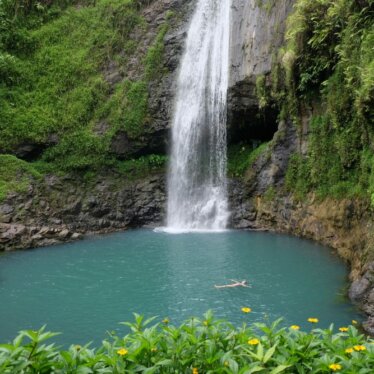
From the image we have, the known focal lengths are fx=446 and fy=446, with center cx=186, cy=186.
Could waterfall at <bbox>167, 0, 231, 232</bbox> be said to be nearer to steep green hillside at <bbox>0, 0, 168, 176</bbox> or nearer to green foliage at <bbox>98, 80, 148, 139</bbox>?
green foliage at <bbox>98, 80, 148, 139</bbox>

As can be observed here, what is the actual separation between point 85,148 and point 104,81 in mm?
3412

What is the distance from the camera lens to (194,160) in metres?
19.3

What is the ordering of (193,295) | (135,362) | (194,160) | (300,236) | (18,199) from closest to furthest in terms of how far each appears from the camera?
(135,362), (193,295), (300,236), (18,199), (194,160)

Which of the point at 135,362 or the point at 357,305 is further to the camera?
the point at 357,305

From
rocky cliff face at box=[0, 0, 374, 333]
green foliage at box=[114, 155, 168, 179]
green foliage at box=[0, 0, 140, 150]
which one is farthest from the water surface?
green foliage at box=[0, 0, 140, 150]

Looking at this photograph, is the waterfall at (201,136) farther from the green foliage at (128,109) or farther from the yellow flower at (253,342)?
the yellow flower at (253,342)

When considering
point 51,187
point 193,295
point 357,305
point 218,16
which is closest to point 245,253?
point 193,295

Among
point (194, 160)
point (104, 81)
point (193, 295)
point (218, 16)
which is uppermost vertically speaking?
point (218, 16)

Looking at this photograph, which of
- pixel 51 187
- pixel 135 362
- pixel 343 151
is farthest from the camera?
pixel 51 187

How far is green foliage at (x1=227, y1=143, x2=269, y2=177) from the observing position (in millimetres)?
18156

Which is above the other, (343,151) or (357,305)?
(343,151)

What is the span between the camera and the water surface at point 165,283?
8.52 m

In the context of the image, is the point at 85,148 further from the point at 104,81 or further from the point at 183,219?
the point at 183,219

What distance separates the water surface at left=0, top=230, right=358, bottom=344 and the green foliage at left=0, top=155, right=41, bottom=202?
3.21 m
